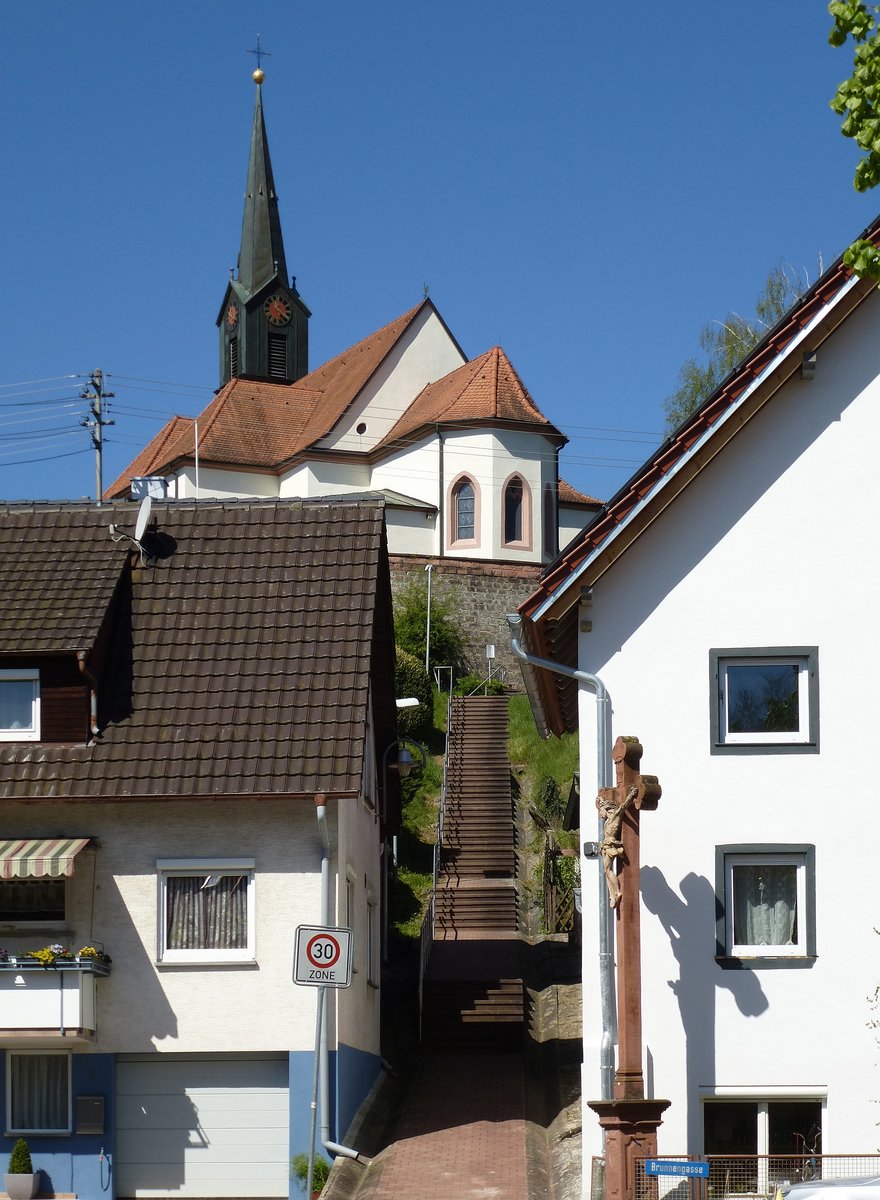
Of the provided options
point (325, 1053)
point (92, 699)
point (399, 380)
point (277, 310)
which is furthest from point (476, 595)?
point (325, 1053)

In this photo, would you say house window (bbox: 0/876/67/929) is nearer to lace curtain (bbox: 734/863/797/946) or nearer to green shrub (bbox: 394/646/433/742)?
lace curtain (bbox: 734/863/797/946)

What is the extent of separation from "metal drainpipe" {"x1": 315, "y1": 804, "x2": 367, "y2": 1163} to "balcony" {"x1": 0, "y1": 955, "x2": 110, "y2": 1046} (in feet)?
8.14

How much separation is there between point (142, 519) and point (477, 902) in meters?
14.2

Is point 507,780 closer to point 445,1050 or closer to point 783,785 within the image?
point 445,1050

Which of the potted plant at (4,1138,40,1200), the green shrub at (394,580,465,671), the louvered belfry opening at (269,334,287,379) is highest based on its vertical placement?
the louvered belfry opening at (269,334,287,379)

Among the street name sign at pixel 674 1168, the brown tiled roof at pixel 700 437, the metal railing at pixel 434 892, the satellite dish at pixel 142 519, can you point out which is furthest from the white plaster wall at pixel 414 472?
the street name sign at pixel 674 1168

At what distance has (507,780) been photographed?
130 feet

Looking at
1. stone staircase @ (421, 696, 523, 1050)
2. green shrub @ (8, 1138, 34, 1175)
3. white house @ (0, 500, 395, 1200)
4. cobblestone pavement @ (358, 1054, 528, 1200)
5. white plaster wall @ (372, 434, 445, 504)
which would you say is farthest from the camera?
white plaster wall @ (372, 434, 445, 504)

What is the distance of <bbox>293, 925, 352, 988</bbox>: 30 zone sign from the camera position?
1541 centimetres

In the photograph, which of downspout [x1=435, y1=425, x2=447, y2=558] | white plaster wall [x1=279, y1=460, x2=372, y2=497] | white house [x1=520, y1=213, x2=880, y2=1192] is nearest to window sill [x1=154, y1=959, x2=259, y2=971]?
white house [x1=520, y1=213, x2=880, y2=1192]

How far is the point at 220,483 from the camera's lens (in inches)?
2424

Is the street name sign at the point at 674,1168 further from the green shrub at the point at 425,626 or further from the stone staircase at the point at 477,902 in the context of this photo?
the green shrub at the point at 425,626

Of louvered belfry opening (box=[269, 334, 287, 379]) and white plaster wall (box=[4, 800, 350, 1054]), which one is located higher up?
louvered belfry opening (box=[269, 334, 287, 379])

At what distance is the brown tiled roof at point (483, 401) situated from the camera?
56.8 metres
